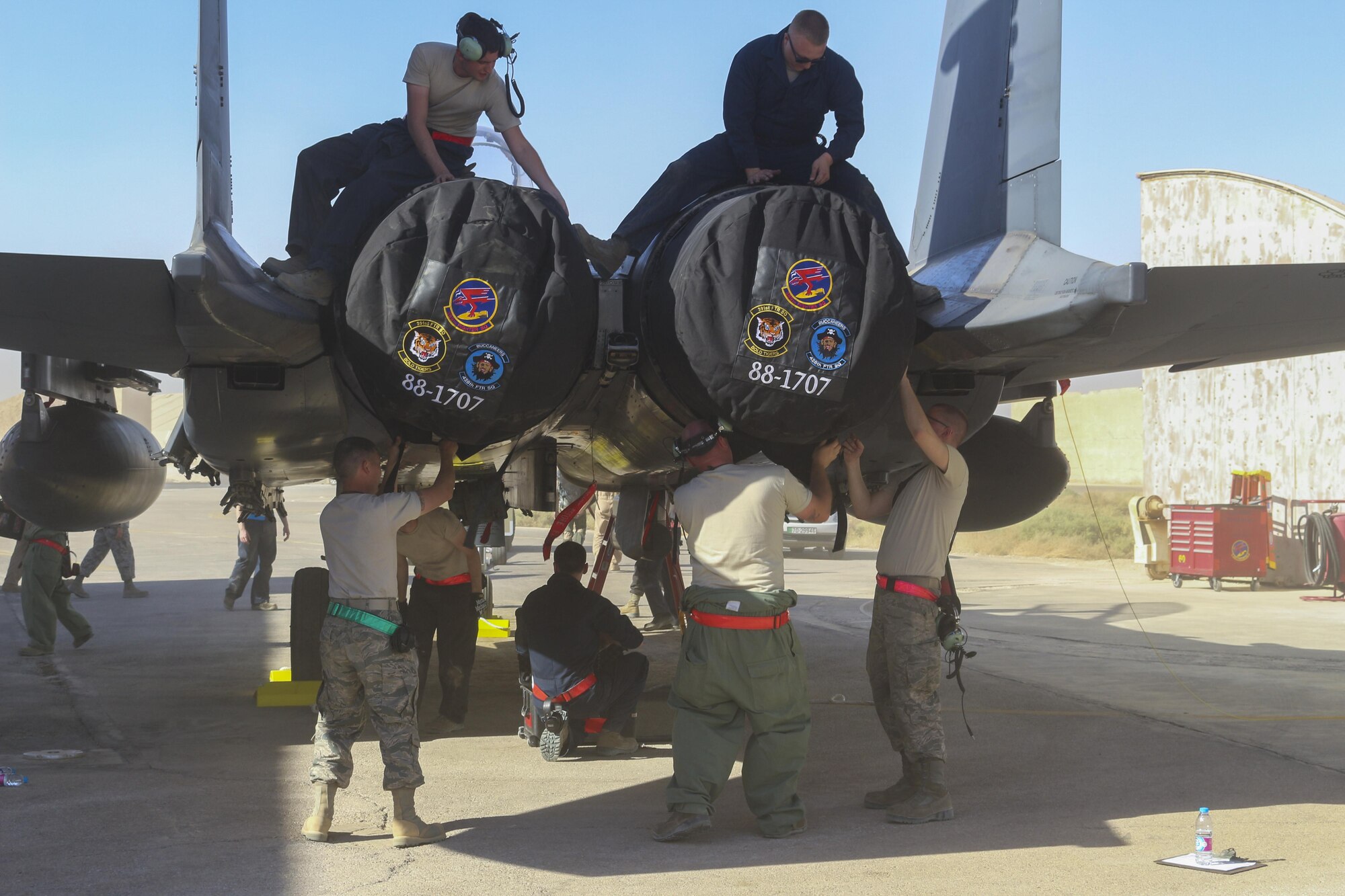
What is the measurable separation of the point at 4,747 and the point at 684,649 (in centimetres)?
452

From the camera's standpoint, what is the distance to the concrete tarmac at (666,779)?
4375mm

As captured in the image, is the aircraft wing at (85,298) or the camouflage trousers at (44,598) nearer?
the aircraft wing at (85,298)

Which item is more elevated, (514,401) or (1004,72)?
(1004,72)

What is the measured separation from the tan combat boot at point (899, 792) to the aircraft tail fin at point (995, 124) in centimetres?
256

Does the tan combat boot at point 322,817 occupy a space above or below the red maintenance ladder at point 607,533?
below

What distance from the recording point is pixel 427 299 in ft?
14.4

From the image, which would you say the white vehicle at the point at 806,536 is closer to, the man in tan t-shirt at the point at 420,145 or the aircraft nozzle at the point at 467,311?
the man in tan t-shirt at the point at 420,145

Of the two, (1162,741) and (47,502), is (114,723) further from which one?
(1162,741)

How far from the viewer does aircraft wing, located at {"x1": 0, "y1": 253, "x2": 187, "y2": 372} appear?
15.1ft

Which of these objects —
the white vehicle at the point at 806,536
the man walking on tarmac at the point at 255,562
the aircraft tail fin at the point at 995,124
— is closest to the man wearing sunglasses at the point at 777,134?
the aircraft tail fin at the point at 995,124

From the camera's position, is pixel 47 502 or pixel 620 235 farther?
pixel 47 502

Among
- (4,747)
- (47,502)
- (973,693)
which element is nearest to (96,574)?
(47,502)

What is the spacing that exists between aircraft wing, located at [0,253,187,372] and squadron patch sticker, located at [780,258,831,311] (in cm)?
246

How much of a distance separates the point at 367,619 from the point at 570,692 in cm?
205
